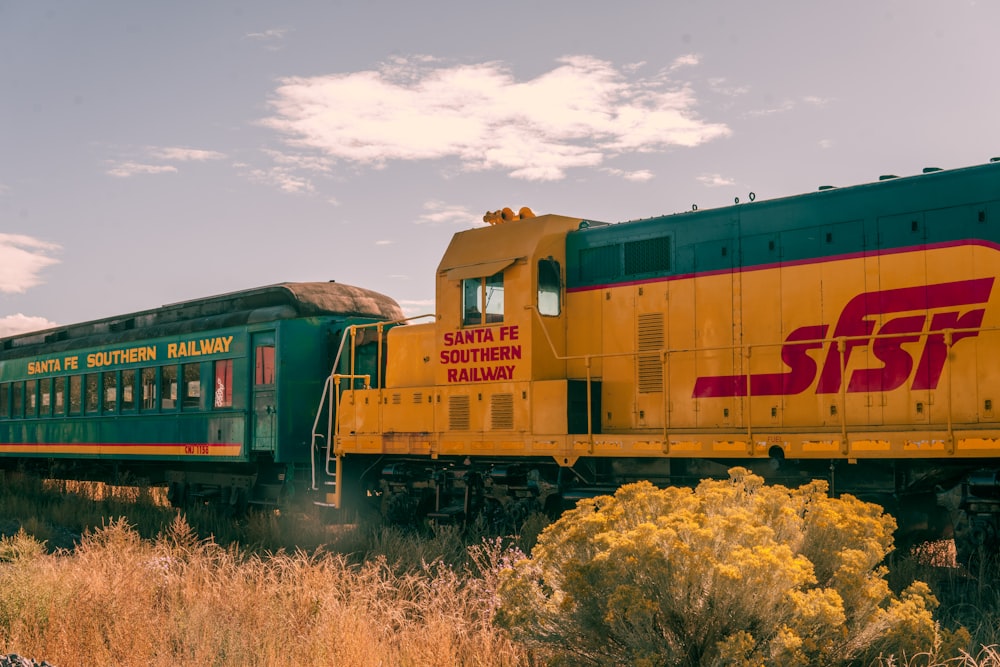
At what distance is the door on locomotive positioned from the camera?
15.5 m

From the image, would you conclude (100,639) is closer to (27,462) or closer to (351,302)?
(351,302)

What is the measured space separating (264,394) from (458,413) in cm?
456

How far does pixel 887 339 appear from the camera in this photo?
32.0ft

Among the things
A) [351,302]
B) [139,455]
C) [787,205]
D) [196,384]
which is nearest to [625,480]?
[787,205]

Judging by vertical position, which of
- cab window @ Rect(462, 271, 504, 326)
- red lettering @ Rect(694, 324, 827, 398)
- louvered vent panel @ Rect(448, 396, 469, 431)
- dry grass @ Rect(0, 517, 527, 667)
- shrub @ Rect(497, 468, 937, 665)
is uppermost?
cab window @ Rect(462, 271, 504, 326)

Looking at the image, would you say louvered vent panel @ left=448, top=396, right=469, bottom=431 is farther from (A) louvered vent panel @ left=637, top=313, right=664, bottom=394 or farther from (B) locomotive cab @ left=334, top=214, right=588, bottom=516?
(A) louvered vent panel @ left=637, top=313, right=664, bottom=394

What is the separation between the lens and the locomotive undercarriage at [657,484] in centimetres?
892

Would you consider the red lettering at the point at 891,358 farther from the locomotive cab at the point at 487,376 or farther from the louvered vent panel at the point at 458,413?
the louvered vent panel at the point at 458,413

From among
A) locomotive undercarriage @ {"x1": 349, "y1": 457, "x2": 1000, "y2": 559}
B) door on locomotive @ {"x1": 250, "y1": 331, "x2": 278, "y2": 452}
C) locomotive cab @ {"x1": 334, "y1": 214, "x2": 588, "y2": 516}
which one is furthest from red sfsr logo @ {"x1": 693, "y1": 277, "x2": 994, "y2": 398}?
door on locomotive @ {"x1": 250, "y1": 331, "x2": 278, "y2": 452}

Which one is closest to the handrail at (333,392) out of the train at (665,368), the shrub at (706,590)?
the train at (665,368)

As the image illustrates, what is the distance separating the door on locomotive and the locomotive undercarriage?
2096 millimetres

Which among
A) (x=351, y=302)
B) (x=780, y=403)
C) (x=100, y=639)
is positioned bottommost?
(x=100, y=639)

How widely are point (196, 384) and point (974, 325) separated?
41.9ft

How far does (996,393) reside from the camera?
359 inches
